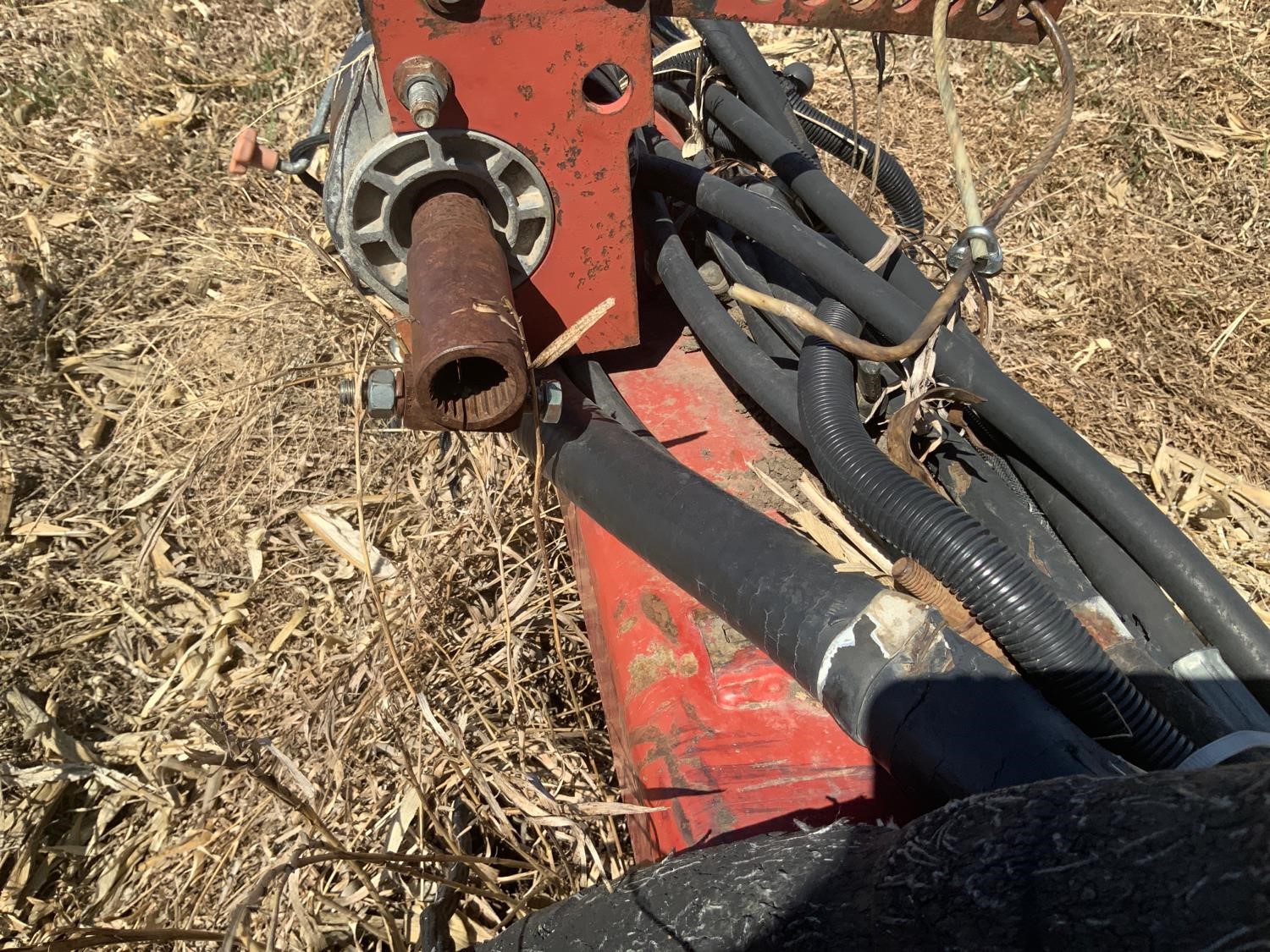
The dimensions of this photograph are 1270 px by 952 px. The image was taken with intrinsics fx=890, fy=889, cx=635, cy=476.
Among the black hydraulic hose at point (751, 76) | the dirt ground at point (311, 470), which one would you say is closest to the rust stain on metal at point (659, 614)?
the dirt ground at point (311, 470)

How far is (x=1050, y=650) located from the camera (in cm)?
99

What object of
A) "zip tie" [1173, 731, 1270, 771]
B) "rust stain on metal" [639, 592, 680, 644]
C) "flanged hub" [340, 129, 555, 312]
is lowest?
"rust stain on metal" [639, 592, 680, 644]

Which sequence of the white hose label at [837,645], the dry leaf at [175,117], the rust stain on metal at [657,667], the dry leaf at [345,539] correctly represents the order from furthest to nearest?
the dry leaf at [175,117], the dry leaf at [345,539], the rust stain on metal at [657,667], the white hose label at [837,645]

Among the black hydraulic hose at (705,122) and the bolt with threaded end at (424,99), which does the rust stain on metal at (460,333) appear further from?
the black hydraulic hose at (705,122)

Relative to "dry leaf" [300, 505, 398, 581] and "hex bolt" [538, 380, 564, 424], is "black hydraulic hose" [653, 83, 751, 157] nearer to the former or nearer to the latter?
"hex bolt" [538, 380, 564, 424]

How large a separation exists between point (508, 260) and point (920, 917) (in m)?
1.17

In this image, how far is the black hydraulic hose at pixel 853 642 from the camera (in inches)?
34.2

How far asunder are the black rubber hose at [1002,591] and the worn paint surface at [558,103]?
52cm

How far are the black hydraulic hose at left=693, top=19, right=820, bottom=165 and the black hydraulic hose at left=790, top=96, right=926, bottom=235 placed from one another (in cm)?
15

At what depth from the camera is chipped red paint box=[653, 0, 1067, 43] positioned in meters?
1.34

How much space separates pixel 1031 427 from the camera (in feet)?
3.99

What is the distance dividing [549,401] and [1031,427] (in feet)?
2.21

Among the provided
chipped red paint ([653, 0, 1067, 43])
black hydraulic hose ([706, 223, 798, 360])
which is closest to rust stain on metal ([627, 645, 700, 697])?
black hydraulic hose ([706, 223, 798, 360])

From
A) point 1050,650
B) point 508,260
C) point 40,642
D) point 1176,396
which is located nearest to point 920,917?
point 1050,650
